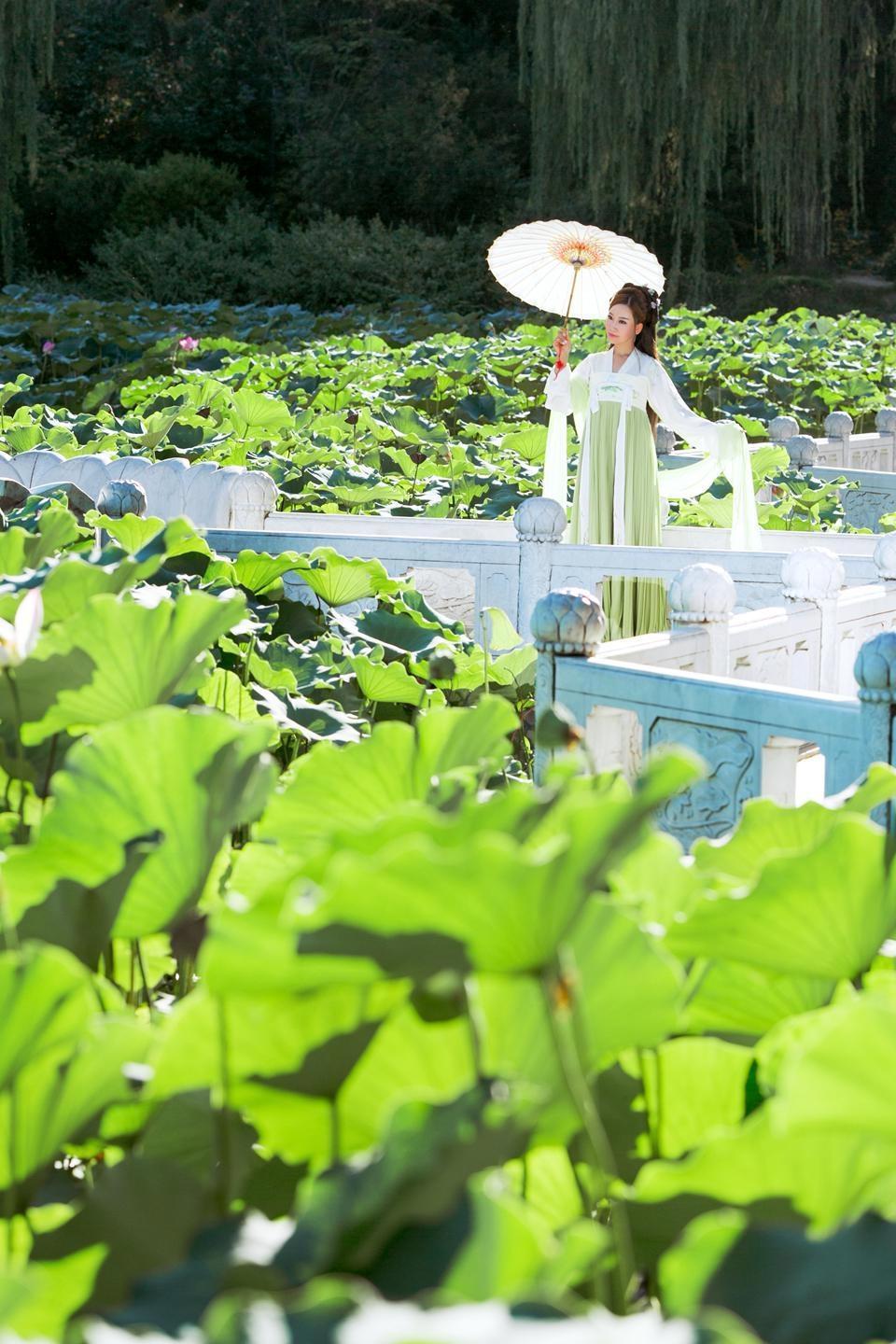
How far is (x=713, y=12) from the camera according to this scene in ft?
39.3

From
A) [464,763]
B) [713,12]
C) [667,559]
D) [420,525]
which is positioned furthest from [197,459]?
[713,12]

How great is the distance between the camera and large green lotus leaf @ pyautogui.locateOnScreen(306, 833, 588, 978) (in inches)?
15.1

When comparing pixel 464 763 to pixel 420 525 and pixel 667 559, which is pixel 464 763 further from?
pixel 420 525

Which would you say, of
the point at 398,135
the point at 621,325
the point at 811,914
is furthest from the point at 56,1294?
the point at 398,135

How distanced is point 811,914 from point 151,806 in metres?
0.22

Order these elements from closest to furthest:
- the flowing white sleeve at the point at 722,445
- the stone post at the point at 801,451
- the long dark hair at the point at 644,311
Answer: the long dark hair at the point at 644,311
the flowing white sleeve at the point at 722,445
the stone post at the point at 801,451

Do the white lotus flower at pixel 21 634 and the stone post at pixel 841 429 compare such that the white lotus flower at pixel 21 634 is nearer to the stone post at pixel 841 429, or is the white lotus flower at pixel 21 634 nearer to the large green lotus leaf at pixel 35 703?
the large green lotus leaf at pixel 35 703

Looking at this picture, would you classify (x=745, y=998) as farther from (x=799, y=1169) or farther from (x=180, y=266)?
(x=180, y=266)

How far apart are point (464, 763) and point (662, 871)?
11cm

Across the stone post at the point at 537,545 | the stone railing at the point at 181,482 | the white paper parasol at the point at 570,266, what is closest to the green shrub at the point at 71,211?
the white paper parasol at the point at 570,266

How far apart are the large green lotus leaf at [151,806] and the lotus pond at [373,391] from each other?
388 centimetres

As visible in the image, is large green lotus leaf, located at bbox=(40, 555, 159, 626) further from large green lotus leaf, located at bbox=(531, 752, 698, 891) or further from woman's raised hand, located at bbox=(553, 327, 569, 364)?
woman's raised hand, located at bbox=(553, 327, 569, 364)

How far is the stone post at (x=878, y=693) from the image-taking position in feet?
6.58

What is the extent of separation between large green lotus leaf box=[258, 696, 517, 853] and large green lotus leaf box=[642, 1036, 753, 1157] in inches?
6.0
